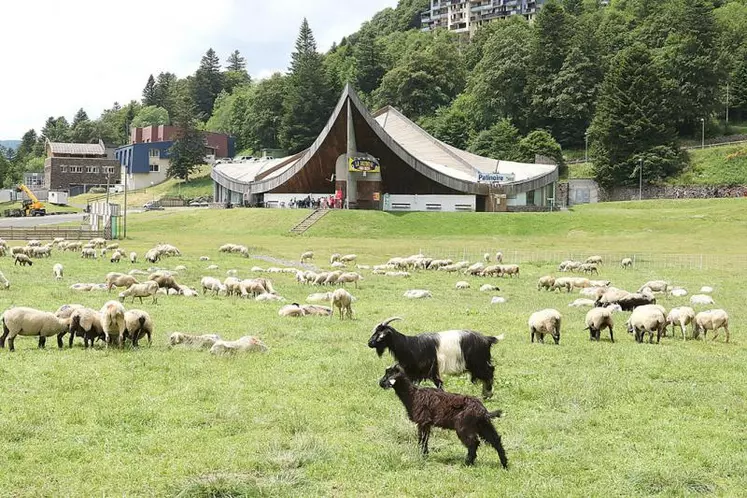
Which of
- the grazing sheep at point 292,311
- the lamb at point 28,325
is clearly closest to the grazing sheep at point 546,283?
the grazing sheep at point 292,311

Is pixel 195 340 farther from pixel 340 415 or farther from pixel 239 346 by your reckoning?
pixel 340 415

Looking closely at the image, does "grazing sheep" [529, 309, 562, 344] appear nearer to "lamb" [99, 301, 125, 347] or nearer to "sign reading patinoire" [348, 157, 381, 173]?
"lamb" [99, 301, 125, 347]

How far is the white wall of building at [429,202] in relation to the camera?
7062cm

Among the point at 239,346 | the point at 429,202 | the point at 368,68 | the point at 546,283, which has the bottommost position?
the point at 239,346

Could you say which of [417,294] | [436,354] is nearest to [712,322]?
[436,354]

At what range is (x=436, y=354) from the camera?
11.3m

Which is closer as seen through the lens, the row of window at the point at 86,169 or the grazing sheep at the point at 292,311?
the grazing sheep at the point at 292,311

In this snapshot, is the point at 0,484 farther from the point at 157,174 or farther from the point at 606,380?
the point at 157,174

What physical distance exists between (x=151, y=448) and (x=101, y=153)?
139 metres

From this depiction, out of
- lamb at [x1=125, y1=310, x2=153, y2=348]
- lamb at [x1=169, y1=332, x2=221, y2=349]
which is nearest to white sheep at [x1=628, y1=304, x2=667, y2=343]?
lamb at [x1=169, y1=332, x2=221, y2=349]

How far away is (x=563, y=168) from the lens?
327 ft

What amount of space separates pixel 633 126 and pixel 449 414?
8567 cm

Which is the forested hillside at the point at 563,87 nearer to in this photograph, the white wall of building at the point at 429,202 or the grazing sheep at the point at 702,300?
the white wall of building at the point at 429,202

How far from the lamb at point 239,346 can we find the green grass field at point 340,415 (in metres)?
0.43
